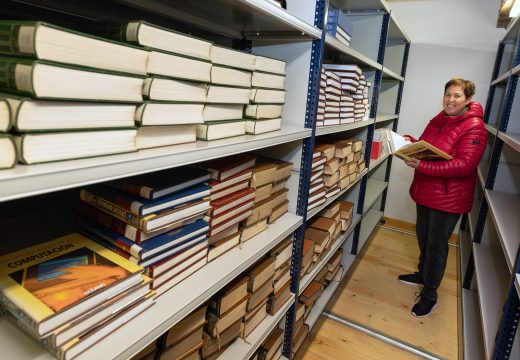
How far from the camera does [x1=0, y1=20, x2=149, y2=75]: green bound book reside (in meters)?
0.53

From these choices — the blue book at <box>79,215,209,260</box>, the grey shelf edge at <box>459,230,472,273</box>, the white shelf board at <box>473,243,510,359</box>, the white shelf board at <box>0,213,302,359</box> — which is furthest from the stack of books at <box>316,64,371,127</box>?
the grey shelf edge at <box>459,230,472,273</box>

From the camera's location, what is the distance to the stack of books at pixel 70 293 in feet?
2.05

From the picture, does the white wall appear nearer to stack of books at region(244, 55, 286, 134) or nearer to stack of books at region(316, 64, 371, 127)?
stack of books at region(316, 64, 371, 127)

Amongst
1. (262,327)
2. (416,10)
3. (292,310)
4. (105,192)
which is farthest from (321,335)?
(416,10)

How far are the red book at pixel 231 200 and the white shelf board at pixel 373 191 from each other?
186 cm

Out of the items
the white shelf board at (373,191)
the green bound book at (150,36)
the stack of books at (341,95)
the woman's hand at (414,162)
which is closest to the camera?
the green bound book at (150,36)

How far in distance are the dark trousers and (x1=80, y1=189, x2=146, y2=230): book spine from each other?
2.04 m

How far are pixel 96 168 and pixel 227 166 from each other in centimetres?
58

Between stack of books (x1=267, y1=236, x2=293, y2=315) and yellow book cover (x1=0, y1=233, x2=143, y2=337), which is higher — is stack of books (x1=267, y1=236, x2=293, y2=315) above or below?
below

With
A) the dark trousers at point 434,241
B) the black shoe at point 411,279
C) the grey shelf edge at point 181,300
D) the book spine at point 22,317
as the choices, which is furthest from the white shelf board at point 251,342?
the black shoe at point 411,279

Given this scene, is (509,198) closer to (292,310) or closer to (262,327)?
(292,310)

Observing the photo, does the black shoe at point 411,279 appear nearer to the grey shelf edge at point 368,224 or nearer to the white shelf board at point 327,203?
the grey shelf edge at point 368,224

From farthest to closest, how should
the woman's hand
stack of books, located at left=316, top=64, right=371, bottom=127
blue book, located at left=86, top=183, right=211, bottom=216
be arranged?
the woman's hand < stack of books, located at left=316, top=64, right=371, bottom=127 < blue book, located at left=86, top=183, right=211, bottom=216

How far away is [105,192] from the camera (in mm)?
899
